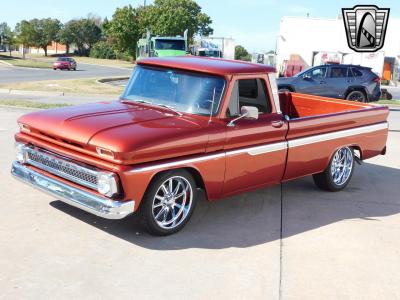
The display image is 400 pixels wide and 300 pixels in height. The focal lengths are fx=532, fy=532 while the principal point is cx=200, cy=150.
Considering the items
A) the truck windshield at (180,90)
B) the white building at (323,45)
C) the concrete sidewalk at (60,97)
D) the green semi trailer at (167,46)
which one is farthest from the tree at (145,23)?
the truck windshield at (180,90)

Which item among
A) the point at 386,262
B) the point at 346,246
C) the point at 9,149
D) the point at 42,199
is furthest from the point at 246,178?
the point at 9,149

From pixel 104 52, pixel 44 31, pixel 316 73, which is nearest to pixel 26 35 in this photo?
pixel 44 31

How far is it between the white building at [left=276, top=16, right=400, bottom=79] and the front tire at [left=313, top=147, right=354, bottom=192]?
1843 inches

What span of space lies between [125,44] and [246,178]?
2848 inches

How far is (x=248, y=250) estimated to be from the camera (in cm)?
513

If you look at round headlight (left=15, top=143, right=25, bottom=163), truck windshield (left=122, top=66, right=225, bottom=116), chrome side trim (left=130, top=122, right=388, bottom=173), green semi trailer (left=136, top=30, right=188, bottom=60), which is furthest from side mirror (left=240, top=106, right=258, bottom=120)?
green semi trailer (left=136, top=30, right=188, bottom=60)

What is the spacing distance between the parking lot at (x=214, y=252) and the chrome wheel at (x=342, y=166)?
0.55m

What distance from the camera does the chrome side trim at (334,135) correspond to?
21.3 feet

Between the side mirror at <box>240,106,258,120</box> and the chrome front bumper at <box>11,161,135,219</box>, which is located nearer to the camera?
the chrome front bumper at <box>11,161,135,219</box>

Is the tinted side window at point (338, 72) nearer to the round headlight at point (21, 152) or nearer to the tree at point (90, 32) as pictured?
the round headlight at point (21, 152)

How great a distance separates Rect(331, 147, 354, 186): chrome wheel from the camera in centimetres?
741

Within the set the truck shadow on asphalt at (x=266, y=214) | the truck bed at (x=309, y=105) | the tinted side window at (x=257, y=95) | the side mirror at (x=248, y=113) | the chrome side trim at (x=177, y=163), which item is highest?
the tinted side window at (x=257, y=95)

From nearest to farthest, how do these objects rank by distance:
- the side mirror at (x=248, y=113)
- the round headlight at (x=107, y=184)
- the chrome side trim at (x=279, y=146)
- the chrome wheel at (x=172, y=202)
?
the round headlight at (x=107, y=184)
the chrome side trim at (x=279, y=146)
the chrome wheel at (x=172, y=202)
the side mirror at (x=248, y=113)

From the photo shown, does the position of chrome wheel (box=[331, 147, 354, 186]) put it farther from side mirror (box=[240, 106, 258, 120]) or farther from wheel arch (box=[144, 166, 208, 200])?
wheel arch (box=[144, 166, 208, 200])
